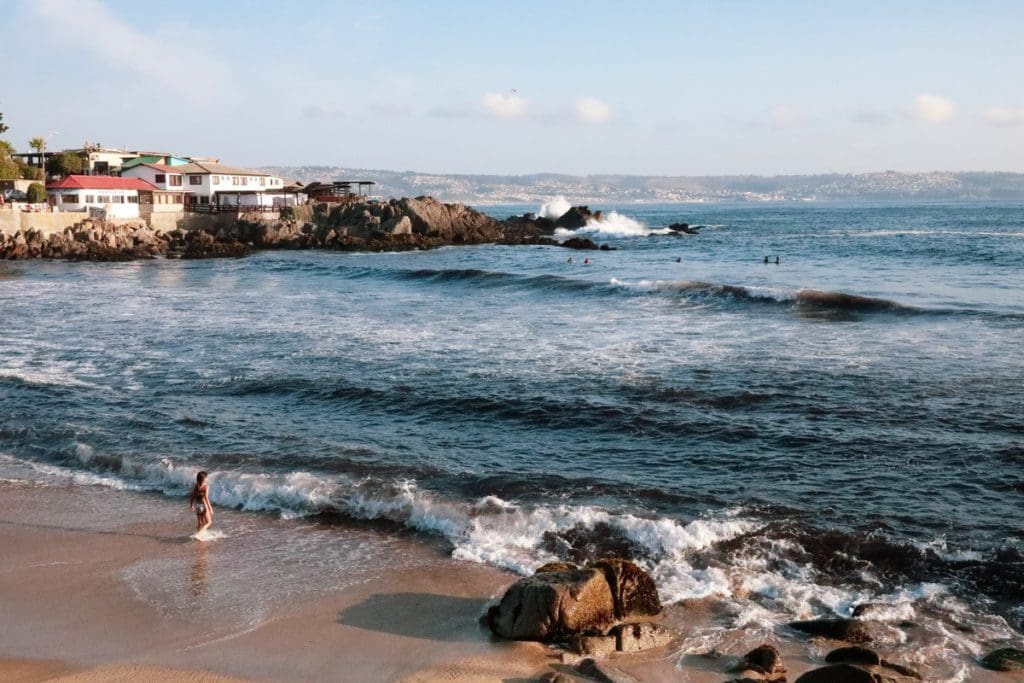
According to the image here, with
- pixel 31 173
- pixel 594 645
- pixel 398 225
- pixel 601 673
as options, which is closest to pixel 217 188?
pixel 31 173

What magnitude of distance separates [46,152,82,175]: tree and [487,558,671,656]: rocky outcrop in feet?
282

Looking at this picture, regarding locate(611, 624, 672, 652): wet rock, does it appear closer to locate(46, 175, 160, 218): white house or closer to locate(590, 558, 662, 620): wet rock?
locate(590, 558, 662, 620): wet rock

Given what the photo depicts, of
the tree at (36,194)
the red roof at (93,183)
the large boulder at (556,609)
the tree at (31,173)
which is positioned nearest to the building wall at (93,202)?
the red roof at (93,183)

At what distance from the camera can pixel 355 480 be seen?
15266 millimetres

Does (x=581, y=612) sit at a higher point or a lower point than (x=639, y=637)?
higher

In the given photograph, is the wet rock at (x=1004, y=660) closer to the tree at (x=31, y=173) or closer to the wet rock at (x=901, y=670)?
the wet rock at (x=901, y=670)

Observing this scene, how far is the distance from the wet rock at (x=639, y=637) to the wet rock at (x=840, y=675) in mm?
1648

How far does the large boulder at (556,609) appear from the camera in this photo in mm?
9922

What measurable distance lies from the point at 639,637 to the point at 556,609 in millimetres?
977

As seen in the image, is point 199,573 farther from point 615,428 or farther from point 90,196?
point 90,196

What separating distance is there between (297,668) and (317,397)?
1190 cm

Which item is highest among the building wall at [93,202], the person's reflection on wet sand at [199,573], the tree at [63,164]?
the tree at [63,164]

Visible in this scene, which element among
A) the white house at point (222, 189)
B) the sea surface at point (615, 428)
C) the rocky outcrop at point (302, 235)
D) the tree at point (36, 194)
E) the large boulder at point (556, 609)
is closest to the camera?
the large boulder at point (556, 609)

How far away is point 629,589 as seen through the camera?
414 inches
